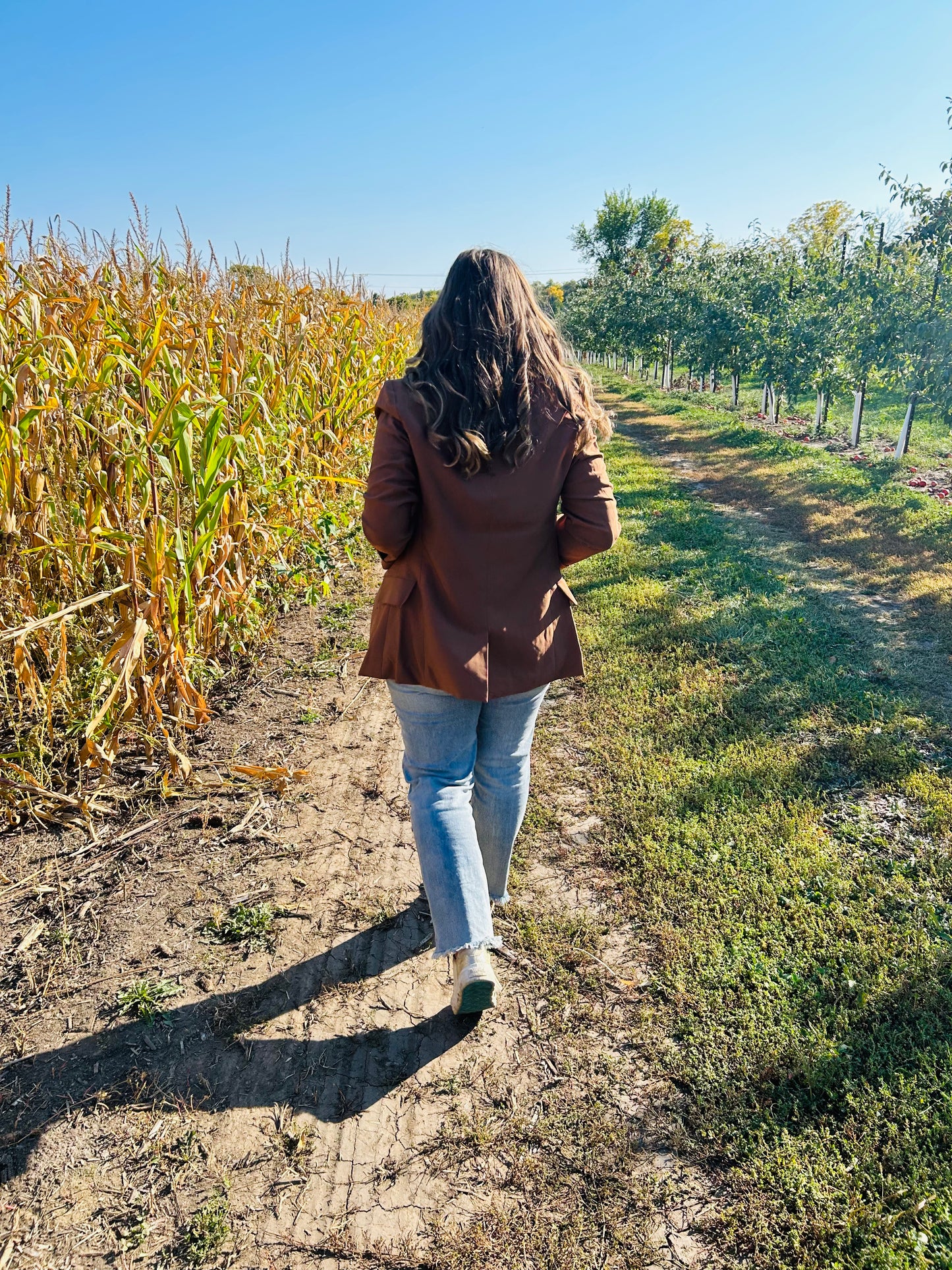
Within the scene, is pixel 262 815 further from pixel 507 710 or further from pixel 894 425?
pixel 894 425

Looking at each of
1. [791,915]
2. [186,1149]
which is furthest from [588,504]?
[186,1149]

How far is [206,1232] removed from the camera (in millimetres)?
1620

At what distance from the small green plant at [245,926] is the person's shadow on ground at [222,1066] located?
18 centimetres

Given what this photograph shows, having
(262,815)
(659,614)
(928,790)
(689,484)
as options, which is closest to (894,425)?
(689,484)

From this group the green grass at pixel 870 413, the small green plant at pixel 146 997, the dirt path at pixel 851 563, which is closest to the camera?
the small green plant at pixel 146 997

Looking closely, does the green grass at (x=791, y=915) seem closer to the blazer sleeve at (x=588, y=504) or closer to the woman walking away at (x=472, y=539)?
the woman walking away at (x=472, y=539)

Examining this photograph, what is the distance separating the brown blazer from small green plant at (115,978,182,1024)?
43.6 inches

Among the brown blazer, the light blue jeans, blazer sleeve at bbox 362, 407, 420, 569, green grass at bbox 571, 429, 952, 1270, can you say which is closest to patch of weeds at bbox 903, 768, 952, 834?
green grass at bbox 571, 429, 952, 1270

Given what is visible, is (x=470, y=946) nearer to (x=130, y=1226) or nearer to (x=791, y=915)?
(x=130, y=1226)

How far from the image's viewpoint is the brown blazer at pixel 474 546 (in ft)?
5.99

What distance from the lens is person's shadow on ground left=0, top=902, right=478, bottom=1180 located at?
→ 1.89 m

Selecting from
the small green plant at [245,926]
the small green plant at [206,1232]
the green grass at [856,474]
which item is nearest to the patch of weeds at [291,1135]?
the small green plant at [206,1232]

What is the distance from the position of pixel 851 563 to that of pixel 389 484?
5.53m

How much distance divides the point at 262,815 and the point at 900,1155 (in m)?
2.22
